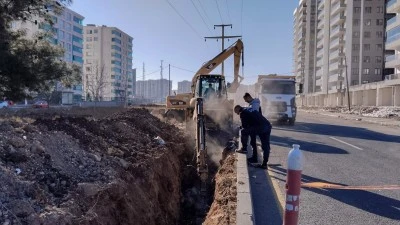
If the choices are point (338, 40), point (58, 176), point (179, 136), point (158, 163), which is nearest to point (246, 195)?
point (58, 176)

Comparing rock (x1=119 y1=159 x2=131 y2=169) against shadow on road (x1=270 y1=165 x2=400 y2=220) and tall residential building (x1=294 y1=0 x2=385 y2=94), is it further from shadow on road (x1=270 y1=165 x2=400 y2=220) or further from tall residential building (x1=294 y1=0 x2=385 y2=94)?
tall residential building (x1=294 y1=0 x2=385 y2=94)

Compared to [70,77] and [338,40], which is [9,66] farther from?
[338,40]

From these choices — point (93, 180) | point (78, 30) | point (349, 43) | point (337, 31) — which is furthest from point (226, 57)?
point (78, 30)

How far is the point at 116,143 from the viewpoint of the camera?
32.4ft

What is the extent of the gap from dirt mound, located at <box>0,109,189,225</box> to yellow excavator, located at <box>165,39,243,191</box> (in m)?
1.81

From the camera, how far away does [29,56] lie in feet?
48.3

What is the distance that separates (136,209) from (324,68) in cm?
9124

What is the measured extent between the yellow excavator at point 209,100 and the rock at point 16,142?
4.65 metres

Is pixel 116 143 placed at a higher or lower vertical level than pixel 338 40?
lower

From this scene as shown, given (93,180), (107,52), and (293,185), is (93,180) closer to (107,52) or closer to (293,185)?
(293,185)

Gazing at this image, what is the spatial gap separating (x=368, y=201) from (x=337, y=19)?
82.6 metres

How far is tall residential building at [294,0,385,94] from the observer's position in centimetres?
7200

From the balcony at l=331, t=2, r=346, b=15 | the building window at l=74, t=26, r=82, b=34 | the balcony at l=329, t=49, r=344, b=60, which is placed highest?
the balcony at l=331, t=2, r=346, b=15

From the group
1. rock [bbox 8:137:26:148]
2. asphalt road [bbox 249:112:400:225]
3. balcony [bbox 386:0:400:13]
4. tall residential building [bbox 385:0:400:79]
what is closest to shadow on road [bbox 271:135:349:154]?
asphalt road [bbox 249:112:400:225]
